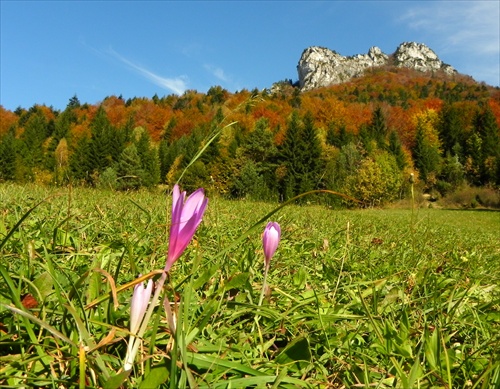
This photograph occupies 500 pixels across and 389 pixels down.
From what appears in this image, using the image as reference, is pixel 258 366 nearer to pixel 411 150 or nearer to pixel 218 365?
pixel 218 365

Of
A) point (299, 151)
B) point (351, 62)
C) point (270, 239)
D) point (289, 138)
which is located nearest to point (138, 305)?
point (270, 239)

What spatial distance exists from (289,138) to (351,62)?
10041 centimetres

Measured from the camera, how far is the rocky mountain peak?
441 ft

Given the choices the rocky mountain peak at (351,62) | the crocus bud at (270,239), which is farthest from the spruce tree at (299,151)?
the rocky mountain peak at (351,62)

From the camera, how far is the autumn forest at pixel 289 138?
4362cm

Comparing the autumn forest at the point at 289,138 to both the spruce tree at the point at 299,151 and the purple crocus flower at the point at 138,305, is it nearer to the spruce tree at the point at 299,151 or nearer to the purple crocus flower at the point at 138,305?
the spruce tree at the point at 299,151

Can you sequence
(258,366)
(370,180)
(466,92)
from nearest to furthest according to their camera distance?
(258,366)
(370,180)
(466,92)

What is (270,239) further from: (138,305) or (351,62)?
(351,62)

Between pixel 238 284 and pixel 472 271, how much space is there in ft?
5.74

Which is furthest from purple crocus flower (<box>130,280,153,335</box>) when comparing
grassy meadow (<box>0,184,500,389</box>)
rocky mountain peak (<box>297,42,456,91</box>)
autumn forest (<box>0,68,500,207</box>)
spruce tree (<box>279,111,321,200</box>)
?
rocky mountain peak (<box>297,42,456,91</box>)

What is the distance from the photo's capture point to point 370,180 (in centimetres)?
3894

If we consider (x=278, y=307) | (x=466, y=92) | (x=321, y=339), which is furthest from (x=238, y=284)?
(x=466, y=92)

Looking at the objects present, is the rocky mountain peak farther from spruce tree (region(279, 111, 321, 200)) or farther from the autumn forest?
spruce tree (region(279, 111, 321, 200))

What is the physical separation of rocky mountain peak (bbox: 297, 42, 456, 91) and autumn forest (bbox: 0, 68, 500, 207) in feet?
131
